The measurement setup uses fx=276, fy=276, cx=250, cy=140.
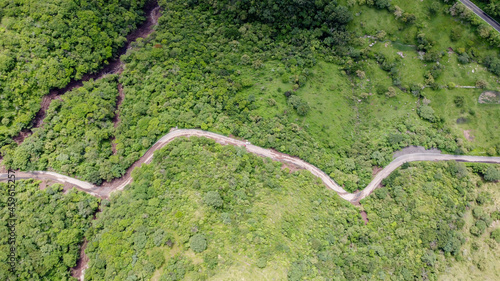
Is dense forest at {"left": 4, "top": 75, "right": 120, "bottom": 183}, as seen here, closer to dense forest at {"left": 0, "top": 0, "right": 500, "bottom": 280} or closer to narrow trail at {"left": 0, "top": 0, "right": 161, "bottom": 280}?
dense forest at {"left": 0, "top": 0, "right": 500, "bottom": 280}

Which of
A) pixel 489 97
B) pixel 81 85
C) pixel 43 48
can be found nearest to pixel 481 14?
pixel 489 97

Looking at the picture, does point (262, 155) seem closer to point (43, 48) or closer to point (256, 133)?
point (256, 133)

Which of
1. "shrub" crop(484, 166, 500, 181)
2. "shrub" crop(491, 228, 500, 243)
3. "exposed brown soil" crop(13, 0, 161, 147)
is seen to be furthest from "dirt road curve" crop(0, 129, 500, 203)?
"shrub" crop(491, 228, 500, 243)

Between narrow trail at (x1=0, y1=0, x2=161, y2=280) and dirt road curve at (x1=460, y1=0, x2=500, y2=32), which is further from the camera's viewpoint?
dirt road curve at (x1=460, y1=0, x2=500, y2=32)

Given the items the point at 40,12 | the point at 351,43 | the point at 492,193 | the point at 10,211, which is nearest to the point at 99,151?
the point at 10,211

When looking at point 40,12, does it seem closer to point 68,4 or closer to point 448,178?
point 68,4

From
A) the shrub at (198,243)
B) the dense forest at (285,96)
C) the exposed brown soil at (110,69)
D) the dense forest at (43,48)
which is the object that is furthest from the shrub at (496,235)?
the dense forest at (43,48)
